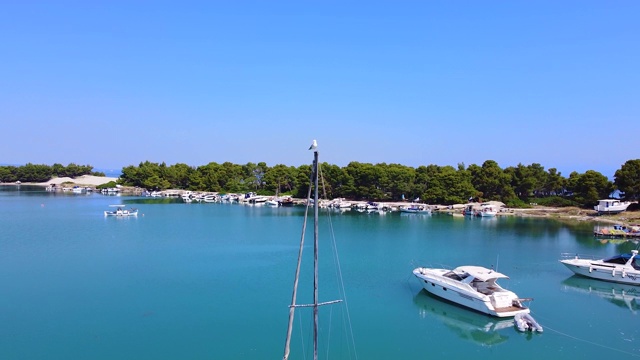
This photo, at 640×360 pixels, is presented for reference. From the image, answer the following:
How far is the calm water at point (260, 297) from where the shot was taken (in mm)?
18828

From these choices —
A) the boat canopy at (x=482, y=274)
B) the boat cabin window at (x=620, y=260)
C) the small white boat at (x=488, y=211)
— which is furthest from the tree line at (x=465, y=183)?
the boat canopy at (x=482, y=274)

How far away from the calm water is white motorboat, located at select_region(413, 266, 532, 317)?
56 centimetres

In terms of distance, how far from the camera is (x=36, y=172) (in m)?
144

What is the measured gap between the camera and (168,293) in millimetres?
25688

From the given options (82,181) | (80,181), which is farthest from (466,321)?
(80,181)

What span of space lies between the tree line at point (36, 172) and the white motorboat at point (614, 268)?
15162 cm

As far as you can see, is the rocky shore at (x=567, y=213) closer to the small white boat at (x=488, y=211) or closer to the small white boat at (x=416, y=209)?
the small white boat at (x=488, y=211)

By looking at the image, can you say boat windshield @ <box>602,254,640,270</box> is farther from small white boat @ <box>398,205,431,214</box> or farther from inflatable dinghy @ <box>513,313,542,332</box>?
small white boat @ <box>398,205,431,214</box>

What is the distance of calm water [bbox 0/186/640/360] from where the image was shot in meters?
18.8

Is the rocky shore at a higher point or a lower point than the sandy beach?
lower

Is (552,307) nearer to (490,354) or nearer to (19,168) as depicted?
(490,354)

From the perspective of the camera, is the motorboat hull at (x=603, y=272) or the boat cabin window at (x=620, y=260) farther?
the boat cabin window at (x=620, y=260)

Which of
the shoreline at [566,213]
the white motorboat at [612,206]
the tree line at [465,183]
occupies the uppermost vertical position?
the tree line at [465,183]

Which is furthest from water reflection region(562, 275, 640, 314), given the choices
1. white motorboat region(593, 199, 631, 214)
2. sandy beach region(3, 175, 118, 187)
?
sandy beach region(3, 175, 118, 187)
